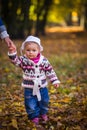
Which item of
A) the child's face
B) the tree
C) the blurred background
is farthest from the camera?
the tree

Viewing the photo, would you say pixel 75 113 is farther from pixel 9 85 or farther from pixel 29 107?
pixel 9 85

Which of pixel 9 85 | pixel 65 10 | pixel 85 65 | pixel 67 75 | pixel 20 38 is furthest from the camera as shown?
pixel 65 10

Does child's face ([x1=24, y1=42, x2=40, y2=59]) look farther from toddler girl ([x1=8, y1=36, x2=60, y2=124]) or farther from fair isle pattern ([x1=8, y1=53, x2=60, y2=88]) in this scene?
fair isle pattern ([x1=8, y1=53, x2=60, y2=88])

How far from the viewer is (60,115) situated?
709 centimetres

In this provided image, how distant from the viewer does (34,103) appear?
251 inches

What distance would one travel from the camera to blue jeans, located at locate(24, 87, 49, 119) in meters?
6.32

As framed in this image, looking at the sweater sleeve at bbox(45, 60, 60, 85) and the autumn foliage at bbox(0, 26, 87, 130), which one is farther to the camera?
the autumn foliage at bbox(0, 26, 87, 130)

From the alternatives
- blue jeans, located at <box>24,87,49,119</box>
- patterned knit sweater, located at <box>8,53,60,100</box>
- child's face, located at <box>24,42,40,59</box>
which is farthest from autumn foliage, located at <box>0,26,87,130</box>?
child's face, located at <box>24,42,40,59</box>

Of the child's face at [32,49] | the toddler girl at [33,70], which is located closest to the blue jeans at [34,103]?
the toddler girl at [33,70]

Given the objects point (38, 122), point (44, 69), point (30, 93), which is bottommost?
point (38, 122)

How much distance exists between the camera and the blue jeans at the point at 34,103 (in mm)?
6320

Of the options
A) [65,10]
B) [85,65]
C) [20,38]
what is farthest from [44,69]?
[65,10]

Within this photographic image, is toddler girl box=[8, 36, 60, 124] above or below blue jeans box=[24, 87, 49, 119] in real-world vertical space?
above

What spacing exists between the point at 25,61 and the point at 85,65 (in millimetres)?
8992
